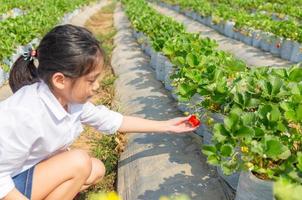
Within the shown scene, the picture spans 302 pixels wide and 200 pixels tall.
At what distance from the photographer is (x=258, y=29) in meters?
8.80

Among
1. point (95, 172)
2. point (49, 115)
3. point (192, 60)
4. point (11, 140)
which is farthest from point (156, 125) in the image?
point (11, 140)

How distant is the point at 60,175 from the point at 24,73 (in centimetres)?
57

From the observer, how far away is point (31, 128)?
207 cm

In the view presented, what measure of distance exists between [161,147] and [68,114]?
1183 millimetres

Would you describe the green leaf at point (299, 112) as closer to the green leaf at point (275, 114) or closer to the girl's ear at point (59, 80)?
the green leaf at point (275, 114)

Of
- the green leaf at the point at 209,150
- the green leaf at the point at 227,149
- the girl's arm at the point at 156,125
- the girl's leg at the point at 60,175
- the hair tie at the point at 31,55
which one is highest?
the hair tie at the point at 31,55

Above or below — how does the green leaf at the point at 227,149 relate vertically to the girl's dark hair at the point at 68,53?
below

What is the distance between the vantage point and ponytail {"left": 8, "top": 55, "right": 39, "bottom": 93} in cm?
224

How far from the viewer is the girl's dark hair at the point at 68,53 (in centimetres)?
203

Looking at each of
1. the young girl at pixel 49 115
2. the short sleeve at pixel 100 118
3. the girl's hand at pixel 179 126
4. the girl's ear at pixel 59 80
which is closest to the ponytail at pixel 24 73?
the young girl at pixel 49 115

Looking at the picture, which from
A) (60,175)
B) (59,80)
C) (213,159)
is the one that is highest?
(59,80)

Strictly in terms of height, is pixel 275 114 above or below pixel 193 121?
above

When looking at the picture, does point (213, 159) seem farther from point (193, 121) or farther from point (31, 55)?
Result: point (31, 55)

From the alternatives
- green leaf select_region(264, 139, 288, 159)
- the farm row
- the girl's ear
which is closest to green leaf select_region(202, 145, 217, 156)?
the farm row
